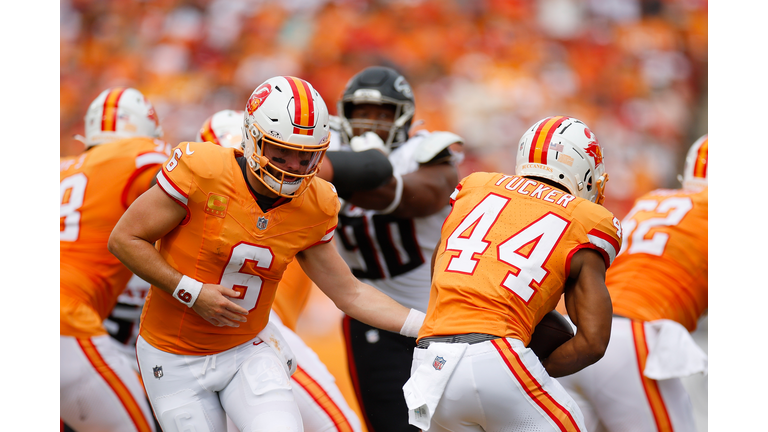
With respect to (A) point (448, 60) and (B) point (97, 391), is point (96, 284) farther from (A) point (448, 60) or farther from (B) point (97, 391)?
(A) point (448, 60)

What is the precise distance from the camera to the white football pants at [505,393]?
1.73 m

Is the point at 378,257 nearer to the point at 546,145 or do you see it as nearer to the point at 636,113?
the point at 546,145

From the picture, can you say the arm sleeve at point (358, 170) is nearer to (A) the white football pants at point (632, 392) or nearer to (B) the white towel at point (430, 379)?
(B) the white towel at point (430, 379)

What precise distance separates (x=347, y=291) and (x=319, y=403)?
434mm

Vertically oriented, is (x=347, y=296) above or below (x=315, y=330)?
above

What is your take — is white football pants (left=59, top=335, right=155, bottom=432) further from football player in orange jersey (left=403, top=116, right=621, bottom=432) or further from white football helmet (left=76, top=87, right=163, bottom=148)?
football player in orange jersey (left=403, top=116, right=621, bottom=432)

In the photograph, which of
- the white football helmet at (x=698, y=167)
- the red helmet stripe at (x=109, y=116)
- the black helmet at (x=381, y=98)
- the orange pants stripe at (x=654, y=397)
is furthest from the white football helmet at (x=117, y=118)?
the white football helmet at (x=698, y=167)

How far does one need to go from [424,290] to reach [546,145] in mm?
1187

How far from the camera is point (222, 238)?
1914 mm

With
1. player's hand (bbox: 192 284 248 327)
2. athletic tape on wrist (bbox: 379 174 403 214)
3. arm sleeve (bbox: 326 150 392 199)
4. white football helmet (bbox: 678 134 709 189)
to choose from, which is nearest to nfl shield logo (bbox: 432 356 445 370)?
player's hand (bbox: 192 284 248 327)

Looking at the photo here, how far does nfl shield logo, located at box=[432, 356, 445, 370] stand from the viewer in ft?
5.81

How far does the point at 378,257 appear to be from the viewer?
3.07 m

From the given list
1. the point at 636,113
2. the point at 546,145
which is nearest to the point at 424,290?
the point at 546,145

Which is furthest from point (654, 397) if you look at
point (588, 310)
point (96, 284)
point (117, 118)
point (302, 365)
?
point (117, 118)
